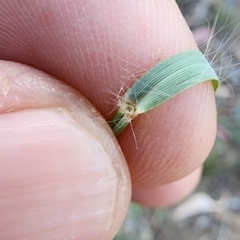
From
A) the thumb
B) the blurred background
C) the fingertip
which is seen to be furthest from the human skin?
the blurred background

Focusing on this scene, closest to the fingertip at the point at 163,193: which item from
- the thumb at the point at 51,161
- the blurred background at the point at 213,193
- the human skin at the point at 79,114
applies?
the blurred background at the point at 213,193

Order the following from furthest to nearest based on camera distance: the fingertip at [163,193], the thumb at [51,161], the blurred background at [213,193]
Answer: the blurred background at [213,193]
the fingertip at [163,193]
the thumb at [51,161]

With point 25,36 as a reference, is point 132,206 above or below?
below

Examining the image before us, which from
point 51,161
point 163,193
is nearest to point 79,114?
point 51,161

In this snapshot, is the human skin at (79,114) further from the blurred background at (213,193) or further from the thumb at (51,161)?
the blurred background at (213,193)

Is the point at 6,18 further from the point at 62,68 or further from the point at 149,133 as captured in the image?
the point at 149,133

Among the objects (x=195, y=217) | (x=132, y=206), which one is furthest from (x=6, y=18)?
(x=195, y=217)

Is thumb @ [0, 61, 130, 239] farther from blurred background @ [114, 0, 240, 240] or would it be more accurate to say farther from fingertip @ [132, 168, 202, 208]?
blurred background @ [114, 0, 240, 240]
